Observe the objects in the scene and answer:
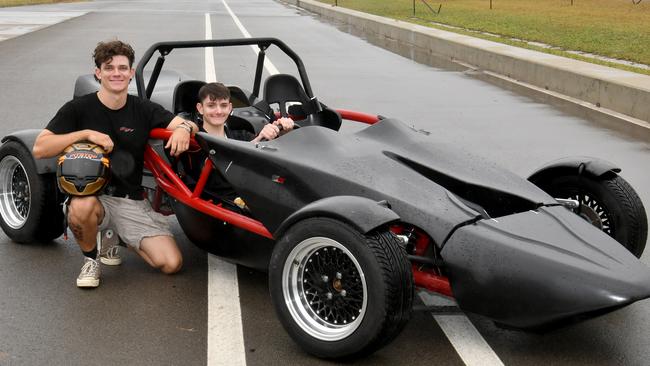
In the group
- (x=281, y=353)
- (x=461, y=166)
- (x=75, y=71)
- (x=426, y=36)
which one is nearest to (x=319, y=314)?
(x=281, y=353)

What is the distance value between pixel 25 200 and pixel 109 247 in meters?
0.80

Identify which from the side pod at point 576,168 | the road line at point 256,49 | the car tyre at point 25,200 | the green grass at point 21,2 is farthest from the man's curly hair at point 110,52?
the green grass at point 21,2

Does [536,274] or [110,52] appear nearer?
[536,274]

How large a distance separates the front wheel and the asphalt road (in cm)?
16

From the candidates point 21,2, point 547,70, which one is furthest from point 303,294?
point 21,2

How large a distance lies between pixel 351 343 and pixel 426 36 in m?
19.6

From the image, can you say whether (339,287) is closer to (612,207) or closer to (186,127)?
(186,127)

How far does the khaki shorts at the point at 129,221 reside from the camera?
5551mm

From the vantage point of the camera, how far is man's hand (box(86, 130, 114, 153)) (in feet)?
17.4

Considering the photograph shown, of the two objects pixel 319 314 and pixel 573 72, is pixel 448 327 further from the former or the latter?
pixel 573 72

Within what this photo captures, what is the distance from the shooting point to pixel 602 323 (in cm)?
486

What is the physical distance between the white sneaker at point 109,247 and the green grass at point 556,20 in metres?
11.3

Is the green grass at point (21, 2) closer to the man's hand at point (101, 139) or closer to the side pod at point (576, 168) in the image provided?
the man's hand at point (101, 139)

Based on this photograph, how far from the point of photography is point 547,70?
1542 centimetres
